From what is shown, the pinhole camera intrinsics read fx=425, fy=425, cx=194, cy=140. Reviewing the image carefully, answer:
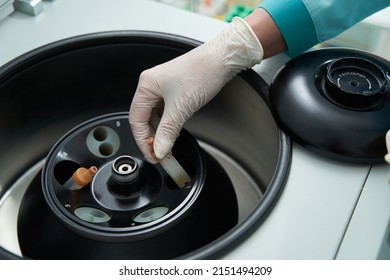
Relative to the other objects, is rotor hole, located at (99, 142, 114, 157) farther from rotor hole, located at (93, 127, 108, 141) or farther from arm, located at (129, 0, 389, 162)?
arm, located at (129, 0, 389, 162)

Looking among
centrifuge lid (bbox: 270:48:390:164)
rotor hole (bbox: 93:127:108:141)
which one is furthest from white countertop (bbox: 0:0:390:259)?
rotor hole (bbox: 93:127:108:141)

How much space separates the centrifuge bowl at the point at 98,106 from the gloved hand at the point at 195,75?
0.06m

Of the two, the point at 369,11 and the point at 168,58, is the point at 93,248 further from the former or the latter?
the point at 369,11

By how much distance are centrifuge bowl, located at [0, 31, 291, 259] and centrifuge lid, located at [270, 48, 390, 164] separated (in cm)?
7

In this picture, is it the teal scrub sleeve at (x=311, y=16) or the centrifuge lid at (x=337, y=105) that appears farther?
the teal scrub sleeve at (x=311, y=16)

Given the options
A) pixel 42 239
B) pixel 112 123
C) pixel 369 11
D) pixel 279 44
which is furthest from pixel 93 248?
pixel 369 11

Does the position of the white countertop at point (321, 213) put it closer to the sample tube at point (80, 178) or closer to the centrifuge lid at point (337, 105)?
the centrifuge lid at point (337, 105)

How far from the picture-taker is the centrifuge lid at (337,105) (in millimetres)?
810

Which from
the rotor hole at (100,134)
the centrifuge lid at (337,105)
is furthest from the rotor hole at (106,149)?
the centrifuge lid at (337,105)

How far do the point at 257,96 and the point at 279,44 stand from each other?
0.42 ft

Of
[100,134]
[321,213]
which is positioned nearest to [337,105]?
[321,213]

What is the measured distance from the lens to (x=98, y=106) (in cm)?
120

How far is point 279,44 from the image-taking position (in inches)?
38.4

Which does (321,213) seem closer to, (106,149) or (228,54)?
(228,54)
